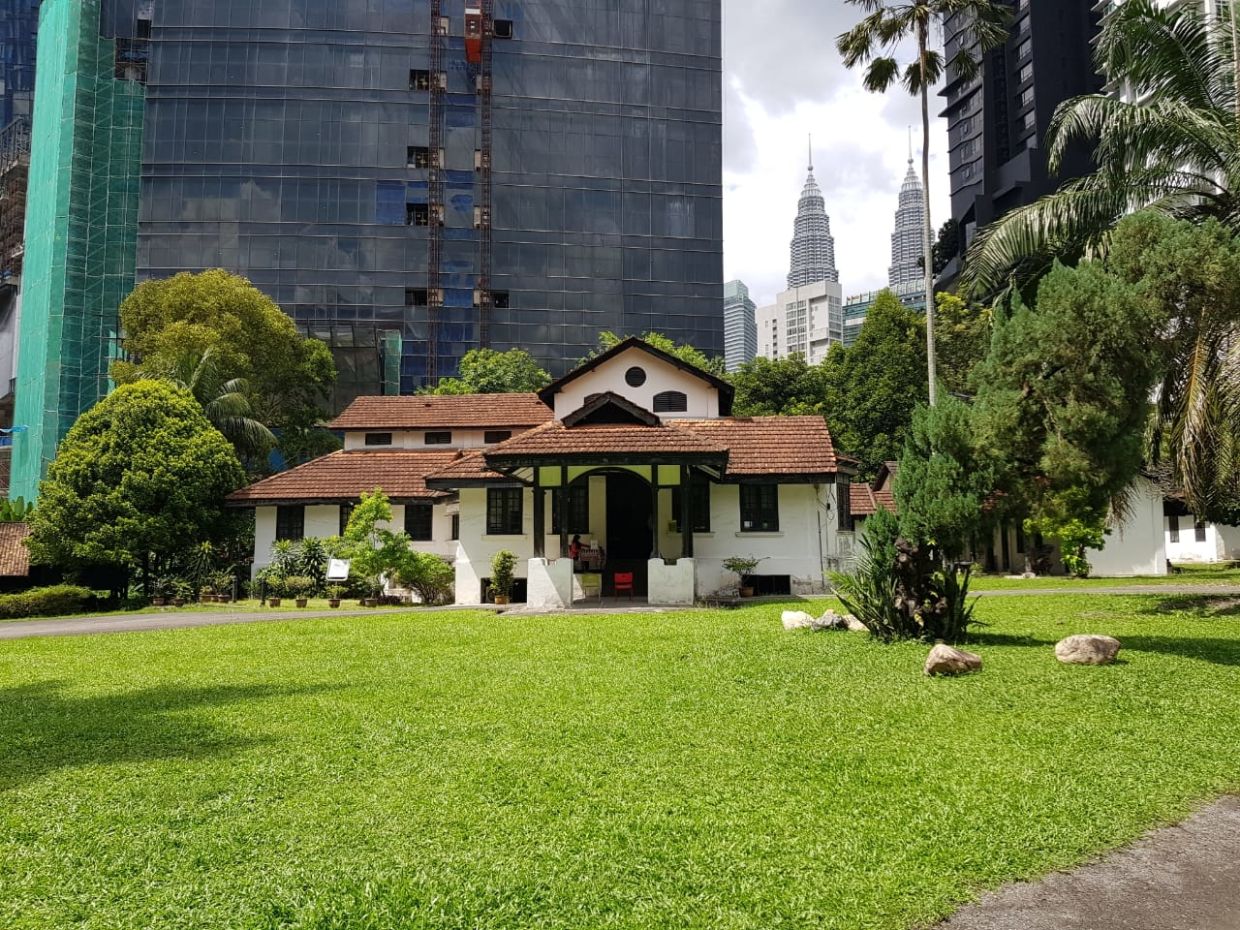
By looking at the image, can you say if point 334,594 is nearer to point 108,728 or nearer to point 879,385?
point 108,728

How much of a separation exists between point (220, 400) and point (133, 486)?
258 inches

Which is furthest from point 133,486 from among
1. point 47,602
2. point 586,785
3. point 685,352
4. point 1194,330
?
point 685,352

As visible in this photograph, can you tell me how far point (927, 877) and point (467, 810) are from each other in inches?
109

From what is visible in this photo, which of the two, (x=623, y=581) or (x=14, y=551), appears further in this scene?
(x=14, y=551)

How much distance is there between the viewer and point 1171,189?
1576 centimetres

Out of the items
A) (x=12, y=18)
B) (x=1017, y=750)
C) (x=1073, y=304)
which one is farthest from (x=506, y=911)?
(x=12, y=18)

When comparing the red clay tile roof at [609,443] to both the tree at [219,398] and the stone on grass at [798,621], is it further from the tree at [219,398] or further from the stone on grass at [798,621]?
the tree at [219,398]

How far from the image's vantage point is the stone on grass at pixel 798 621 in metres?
Result: 14.6

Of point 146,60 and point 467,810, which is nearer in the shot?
point 467,810

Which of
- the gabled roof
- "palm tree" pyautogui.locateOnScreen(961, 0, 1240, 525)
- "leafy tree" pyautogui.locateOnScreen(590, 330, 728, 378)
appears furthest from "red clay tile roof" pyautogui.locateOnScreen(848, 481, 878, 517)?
"palm tree" pyautogui.locateOnScreen(961, 0, 1240, 525)

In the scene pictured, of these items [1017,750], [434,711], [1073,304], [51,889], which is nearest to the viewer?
[51,889]

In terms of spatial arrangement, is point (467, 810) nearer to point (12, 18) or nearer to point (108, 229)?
point (108, 229)

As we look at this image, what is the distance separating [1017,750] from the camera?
6.89m

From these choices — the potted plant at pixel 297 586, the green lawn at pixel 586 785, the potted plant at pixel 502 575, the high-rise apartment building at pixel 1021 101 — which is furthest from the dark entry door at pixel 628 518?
the high-rise apartment building at pixel 1021 101
